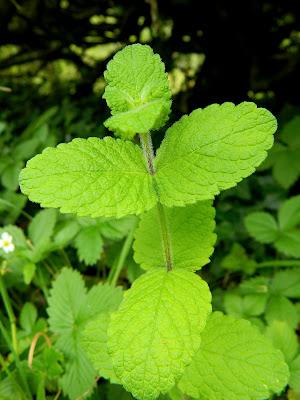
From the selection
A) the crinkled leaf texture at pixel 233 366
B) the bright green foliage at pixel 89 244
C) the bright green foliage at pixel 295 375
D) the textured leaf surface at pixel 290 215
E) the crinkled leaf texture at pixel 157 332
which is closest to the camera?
the crinkled leaf texture at pixel 157 332

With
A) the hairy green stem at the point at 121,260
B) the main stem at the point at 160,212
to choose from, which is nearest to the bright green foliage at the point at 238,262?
the hairy green stem at the point at 121,260

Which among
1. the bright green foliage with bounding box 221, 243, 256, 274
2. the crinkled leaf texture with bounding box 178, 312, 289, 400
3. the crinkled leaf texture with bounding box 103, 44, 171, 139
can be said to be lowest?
the bright green foliage with bounding box 221, 243, 256, 274

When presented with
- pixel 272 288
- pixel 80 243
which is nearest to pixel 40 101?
pixel 80 243

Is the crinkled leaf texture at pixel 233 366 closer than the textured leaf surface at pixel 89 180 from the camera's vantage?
No

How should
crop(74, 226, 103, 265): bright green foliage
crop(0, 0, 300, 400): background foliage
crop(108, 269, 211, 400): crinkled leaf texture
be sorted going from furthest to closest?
crop(74, 226, 103, 265): bright green foliage < crop(0, 0, 300, 400): background foliage < crop(108, 269, 211, 400): crinkled leaf texture

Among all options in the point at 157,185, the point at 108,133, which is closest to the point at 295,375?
the point at 157,185

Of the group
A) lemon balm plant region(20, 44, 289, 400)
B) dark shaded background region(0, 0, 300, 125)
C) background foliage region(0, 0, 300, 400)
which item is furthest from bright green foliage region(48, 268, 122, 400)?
dark shaded background region(0, 0, 300, 125)

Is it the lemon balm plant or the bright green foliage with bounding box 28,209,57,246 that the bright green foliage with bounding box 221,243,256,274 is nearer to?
the bright green foliage with bounding box 28,209,57,246

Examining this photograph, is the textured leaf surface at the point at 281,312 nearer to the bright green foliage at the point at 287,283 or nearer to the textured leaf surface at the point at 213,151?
the bright green foliage at the point at 287,283
